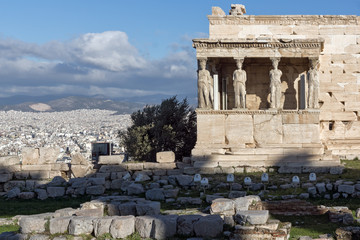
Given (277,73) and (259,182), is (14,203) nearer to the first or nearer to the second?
(259,182)

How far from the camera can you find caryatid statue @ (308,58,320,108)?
63.2 ft

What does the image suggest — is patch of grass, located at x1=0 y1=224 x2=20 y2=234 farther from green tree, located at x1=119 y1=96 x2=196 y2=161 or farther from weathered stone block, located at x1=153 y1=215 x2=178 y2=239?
green tree, located at x1=119 y1=96 x2=196 y2=161

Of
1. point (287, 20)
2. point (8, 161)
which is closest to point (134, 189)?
point (8, 161)

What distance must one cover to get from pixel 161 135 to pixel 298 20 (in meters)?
7.70

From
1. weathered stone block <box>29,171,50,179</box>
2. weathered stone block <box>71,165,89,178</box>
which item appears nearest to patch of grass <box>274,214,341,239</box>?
weathered stone block <box>71,165,89,178</box>

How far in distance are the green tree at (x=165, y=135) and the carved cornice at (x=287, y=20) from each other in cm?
558

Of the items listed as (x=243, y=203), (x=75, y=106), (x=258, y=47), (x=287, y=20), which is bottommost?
(x=243, y=203)

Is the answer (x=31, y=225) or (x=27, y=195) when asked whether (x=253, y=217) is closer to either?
(x=31, y=225)

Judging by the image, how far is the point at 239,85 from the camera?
1930cm

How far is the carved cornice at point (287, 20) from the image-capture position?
2130 centimetres

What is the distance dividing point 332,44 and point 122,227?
14.2 meters

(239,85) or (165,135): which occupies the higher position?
(239,85)

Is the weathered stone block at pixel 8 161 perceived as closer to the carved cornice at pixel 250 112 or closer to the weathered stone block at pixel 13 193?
the weathered stone block at pixel 13 193

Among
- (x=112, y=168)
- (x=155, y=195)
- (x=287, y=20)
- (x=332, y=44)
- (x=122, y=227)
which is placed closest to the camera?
(x=122, y=227)
